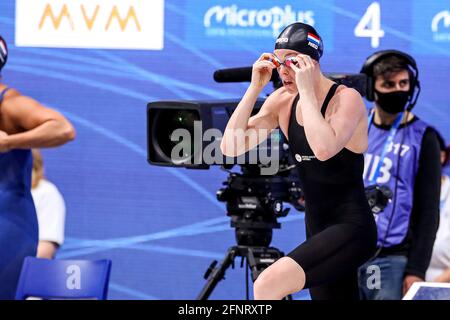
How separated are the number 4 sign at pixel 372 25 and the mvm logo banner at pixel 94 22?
1031 mm

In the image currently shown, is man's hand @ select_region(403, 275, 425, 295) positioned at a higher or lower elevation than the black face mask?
lower

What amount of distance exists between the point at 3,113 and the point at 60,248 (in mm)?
1566

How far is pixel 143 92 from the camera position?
588 centimetres

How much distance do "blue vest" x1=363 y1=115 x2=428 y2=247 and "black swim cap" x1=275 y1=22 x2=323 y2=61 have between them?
1.05 m

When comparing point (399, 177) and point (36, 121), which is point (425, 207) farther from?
point (36, 121)

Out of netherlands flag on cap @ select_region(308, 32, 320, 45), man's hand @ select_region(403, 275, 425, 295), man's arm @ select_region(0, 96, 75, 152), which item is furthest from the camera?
man's hand @ select_region(403, 275, 425, 295)

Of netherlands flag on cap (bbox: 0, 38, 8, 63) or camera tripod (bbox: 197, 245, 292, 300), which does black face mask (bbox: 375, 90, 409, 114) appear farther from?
netherlands flag on cap (bbox: 0, 38, 8, 63)

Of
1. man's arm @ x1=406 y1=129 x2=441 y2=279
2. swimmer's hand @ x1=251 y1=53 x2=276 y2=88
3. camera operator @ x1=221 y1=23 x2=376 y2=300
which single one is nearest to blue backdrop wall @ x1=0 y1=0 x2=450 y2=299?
man's arm @ x1=406 y1=129 x2=441 y2=279

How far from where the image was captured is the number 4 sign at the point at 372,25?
221 inches

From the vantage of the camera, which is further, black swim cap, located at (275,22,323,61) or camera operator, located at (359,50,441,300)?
camera operator, located at (359,50,441,300)

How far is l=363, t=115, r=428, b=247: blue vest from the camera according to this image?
470cm

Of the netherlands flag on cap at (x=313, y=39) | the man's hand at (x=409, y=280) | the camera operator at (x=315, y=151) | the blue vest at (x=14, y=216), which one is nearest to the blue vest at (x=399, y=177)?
the man's hand at (x=409, y=280)

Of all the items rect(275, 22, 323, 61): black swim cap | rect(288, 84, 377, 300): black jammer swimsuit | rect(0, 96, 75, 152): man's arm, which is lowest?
Result: rect(288, 84, 377, 300): black jammer swimsuit
